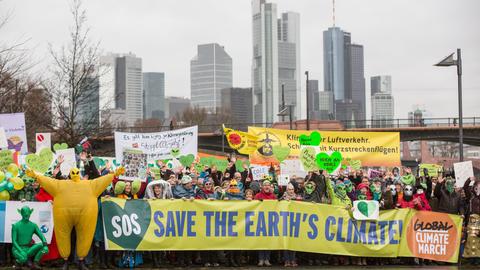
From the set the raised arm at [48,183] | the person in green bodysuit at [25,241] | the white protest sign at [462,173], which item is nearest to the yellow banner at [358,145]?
the white protest sign at [462,173]

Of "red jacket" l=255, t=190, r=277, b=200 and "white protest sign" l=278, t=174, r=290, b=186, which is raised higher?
"white protest sign" l=278, t=174, r=290, b=186

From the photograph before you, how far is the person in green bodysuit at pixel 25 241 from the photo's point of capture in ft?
40.1

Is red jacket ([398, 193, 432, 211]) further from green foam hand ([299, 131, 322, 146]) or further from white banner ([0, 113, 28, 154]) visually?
white banner ([0, 113, 28, 154])

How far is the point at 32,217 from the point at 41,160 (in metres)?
1.43

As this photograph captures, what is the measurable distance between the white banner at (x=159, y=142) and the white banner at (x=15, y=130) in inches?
115

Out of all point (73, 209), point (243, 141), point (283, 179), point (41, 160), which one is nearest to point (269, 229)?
point (283, 179)

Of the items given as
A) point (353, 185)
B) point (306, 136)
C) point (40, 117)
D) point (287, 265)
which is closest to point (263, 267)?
point (287, 265)

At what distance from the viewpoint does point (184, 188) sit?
1352 cm

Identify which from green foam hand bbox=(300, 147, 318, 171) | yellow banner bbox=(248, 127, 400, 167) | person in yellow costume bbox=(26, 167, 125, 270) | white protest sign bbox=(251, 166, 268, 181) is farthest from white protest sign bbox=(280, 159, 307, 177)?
person in yellow costume bbox=(26, 167, 125, 270)

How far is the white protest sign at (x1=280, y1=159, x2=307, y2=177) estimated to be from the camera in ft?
56.8

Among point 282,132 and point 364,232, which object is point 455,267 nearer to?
point 364,232

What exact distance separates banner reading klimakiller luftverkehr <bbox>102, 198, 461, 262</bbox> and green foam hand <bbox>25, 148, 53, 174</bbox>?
173 cm

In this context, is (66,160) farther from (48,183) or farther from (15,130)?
(15,130)

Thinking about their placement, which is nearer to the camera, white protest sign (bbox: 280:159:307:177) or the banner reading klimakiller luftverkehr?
the banner reading klimakiller luftverkehr
